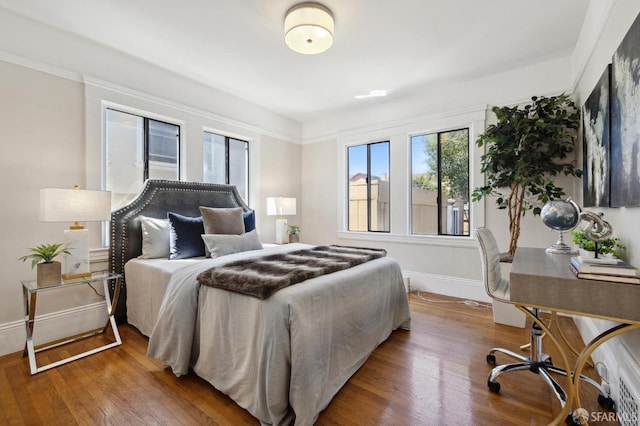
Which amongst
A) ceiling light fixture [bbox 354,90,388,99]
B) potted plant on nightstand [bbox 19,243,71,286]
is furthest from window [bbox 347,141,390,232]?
potted plant on nightstand [bbox 19,243,71,286]

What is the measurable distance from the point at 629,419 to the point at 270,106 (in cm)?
475

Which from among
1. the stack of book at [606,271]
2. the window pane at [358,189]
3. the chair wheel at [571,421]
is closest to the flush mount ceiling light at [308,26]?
the stack of book at [606,271]

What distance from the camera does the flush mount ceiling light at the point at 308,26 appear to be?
2250mm

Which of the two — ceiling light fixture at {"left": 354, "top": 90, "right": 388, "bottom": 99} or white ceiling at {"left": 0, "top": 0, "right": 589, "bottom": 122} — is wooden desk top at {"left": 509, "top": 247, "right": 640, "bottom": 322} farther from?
ceiling light fixture at {"left": 354, "top": 90, "right": 388, "bottom": 99}

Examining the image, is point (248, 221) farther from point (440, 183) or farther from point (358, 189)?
point (440, 183)

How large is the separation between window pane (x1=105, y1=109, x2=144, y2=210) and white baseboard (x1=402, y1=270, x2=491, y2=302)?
144 inches

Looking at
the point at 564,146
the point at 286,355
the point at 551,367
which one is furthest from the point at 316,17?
the point at 551,367

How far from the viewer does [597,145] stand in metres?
2.13

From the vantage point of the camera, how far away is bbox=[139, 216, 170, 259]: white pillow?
2.91 metres

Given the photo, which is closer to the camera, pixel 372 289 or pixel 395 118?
pixel 372 289

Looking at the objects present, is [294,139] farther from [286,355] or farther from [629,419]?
[629,419]

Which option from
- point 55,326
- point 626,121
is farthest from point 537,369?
point 55,326

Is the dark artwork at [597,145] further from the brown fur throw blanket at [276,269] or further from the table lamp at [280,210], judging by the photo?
the table lamp at [280,210]

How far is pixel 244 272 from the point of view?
6.45 feet
